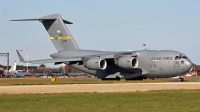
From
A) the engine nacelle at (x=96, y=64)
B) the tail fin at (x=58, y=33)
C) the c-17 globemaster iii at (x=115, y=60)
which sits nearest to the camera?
the engine nacelle at (x=96, y=64)

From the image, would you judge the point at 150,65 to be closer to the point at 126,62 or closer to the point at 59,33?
the point at 126,62

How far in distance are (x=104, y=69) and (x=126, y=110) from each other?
3427 centimetres

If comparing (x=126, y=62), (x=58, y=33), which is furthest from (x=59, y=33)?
(x=126, y=62)

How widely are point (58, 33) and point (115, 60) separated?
28.1 feet

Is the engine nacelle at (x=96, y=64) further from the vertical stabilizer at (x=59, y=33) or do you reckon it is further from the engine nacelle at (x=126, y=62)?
the vertical stabilizer at (x=59, y=33)

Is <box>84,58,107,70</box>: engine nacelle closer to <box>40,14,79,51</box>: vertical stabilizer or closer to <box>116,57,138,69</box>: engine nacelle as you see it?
<box>116,57,138,69</box>: engine nacelle

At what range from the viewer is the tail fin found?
171 feet

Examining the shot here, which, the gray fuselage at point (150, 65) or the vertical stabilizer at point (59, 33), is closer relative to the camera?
the gray fuselage at point (150, 65)

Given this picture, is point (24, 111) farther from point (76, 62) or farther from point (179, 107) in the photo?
point (76, 62)

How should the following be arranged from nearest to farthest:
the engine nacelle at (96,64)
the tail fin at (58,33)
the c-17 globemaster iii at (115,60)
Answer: the engine nacelle at (96,64) → the c-17 globemaster iii at (115,60) → the tail fin at (58,33)

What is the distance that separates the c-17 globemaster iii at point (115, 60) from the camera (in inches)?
1850

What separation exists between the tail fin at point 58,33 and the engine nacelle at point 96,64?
19.2 feet

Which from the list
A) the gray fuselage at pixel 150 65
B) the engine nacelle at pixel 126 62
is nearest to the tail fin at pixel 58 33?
the gray fuselage at pixel 150 65

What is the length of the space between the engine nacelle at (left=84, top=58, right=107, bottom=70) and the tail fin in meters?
5.86
